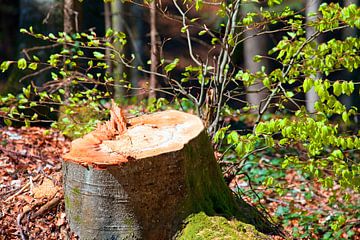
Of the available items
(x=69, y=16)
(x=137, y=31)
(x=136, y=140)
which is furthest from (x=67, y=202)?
(x=137, y=31)

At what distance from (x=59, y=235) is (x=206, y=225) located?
1.02m

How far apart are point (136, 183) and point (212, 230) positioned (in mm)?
604

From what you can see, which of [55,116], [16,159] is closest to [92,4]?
[55,116]

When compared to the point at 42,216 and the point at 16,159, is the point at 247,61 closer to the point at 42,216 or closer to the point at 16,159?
the point at 16,159

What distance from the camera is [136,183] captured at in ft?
13.3

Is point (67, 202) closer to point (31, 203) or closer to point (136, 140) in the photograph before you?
point (31, 203)

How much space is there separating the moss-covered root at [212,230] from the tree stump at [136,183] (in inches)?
2.0

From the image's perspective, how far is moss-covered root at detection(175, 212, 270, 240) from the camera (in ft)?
13.7

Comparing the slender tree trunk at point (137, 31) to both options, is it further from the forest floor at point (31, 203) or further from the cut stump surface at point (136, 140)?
the cut stump surface at point (136, 140)

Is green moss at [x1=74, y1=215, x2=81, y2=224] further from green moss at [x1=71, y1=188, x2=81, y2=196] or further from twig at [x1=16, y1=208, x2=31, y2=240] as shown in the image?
twig at [x1=16, y1=208, x2=31, y2=240]

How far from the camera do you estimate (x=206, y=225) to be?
423 centimetres

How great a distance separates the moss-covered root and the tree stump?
51mm

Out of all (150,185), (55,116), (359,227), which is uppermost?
(150,185)

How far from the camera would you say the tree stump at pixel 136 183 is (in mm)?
4039
